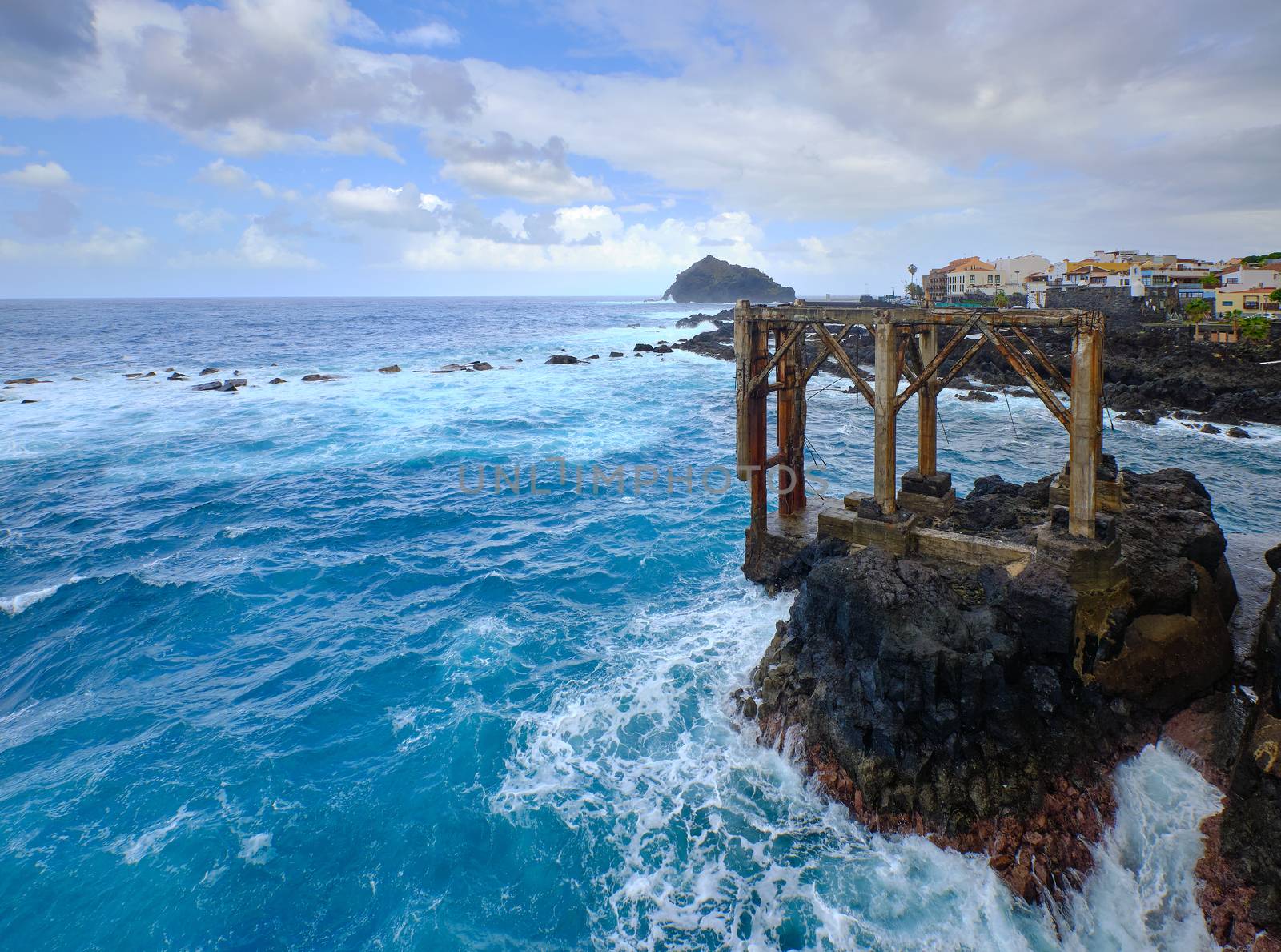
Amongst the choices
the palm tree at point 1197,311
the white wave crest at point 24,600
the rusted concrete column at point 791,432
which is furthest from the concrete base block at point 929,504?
the palm tree at point 1197,311

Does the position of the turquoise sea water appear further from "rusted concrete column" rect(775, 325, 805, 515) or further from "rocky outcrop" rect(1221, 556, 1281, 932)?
"rusted concrete column" rect(775, 325, 805, 515)

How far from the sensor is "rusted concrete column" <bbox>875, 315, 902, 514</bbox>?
11523 millimetres

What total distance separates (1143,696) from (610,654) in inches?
338

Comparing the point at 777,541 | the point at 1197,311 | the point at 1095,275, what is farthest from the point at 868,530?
the point at 1095,275

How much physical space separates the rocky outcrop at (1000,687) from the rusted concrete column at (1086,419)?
23.8 inches

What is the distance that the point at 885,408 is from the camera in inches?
466

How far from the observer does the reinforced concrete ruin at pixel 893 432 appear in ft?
32.7

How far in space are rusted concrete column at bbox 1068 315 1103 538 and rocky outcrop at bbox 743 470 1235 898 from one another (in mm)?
605

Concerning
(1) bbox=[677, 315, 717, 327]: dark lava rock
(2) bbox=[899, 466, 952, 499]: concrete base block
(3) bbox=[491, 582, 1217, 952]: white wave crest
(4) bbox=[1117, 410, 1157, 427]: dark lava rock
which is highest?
(1) bbox=[677, 315, 717, 327]: dark lava rock

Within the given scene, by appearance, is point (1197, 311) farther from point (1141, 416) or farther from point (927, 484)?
point (927, 484)

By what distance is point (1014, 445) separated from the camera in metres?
31.3

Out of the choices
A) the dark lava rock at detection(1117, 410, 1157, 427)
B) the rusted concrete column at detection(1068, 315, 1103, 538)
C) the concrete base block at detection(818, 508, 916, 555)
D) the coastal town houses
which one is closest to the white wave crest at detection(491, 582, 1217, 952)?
the rusted concrete column at detection(1068, 315, 1103, 538)

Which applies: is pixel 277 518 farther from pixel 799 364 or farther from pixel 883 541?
pixel 883 541

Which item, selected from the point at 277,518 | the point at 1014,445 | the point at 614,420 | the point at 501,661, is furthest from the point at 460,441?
the point at 1014,445
